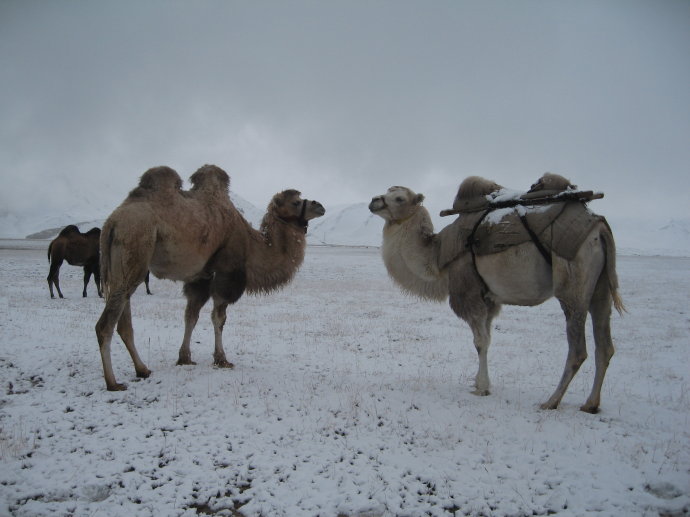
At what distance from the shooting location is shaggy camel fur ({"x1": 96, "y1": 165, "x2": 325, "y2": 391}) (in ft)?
18.3

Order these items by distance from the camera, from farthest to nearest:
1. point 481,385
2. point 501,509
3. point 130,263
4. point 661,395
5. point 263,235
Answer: point 263,235, point 661,395, point 481,385, point 130,263, point 501,509

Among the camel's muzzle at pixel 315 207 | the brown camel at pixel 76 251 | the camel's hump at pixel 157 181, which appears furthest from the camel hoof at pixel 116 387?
the brown camel at pixel 76 251

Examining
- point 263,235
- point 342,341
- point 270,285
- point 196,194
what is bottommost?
point 342,341

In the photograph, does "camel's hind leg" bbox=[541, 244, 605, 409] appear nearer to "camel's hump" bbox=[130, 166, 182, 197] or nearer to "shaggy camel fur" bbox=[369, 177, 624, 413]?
"shaggy camel fur" bbox=[369, 177, 624, 413]

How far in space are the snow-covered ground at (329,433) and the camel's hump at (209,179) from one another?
3.05 metres

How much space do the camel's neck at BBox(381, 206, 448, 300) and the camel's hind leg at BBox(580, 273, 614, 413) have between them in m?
2.03

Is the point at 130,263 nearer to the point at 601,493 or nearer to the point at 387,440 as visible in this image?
the point at 387,440

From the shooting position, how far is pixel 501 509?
10.9ft

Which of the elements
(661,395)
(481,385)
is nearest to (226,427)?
(481,385)

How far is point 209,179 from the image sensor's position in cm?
727

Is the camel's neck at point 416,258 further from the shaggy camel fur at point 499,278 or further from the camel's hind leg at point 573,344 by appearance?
the camel's hind leg at point 573,344

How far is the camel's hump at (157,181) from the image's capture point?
612cm

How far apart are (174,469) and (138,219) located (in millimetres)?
3313

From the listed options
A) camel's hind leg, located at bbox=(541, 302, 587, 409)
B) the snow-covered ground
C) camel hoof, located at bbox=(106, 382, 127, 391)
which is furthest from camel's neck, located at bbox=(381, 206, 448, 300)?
camel hoof, located at bbox=(106, 382, 127, 391)
